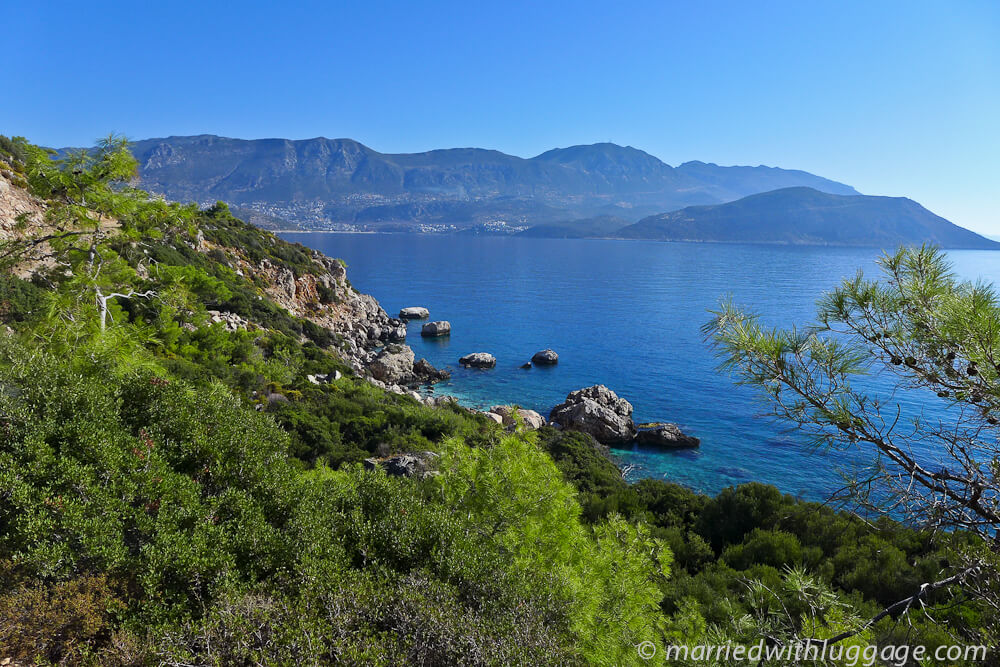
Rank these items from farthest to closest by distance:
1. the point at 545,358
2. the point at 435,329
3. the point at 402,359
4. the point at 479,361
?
the point at 435,329 → the point at 545,358 → the point at 479,361 → the point at 402,359

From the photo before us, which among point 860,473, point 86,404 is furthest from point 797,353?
point 86,404

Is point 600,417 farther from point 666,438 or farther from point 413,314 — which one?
point 413,314

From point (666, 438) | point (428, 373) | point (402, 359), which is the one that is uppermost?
point (402, 359)

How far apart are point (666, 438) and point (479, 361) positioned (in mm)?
17632

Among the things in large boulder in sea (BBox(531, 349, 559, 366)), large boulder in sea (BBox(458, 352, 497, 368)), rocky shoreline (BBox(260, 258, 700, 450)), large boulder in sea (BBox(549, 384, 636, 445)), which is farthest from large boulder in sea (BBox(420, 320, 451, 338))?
large boulder in sea (BBox(549, 384, 636, 445))

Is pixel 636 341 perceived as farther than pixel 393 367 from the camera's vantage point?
Yes

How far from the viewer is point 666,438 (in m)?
25.9

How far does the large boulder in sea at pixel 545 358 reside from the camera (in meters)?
40.1

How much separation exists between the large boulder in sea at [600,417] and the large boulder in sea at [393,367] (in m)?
12.2

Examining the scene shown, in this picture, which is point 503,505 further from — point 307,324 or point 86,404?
point 307,324

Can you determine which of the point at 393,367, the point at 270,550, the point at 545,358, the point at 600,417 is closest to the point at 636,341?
the point at 545,358

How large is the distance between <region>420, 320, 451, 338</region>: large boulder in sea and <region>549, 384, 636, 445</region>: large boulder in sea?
22398mm

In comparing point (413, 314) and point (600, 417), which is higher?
point (413, 314)

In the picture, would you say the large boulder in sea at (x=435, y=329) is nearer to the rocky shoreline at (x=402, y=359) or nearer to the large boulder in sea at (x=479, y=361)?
the rocky shoreline at (x=402, y=359)
